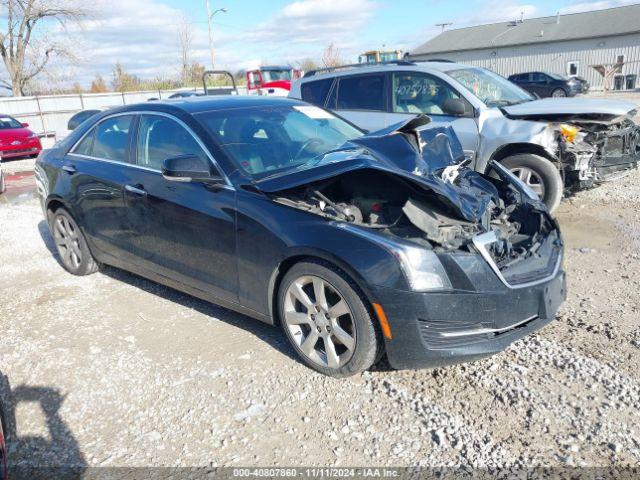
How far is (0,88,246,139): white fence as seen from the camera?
24.9 metres

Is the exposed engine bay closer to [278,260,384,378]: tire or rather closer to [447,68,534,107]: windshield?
[278,260,384,378]: tire

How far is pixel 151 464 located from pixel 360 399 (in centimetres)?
117

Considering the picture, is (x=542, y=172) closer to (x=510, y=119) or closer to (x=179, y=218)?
(x=510, y=119)

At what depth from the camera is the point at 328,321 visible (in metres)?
3.12

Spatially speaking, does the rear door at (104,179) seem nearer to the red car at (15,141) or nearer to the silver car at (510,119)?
the silver car at (510,119)

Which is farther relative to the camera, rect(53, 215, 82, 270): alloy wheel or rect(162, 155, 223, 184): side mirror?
rect(53, 215, 82, 270): alloy wheel

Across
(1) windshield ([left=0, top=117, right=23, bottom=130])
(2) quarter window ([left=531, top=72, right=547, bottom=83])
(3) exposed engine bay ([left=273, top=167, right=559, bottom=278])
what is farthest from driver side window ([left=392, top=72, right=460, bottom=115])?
(2) quarter window ([left=531, top=72, right=547, bottom=83])

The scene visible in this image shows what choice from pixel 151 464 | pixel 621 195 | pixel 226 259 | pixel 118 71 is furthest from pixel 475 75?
pixel 118 71

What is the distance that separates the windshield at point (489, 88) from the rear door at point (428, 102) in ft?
0.83

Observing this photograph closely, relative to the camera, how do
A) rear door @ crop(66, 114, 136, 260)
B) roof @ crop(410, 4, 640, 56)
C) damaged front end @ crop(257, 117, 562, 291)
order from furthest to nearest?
roof @ crop(410, 4, 640, 56) < rear door @ crop(66, 114, 136, 260) < damaged front end @ crop(257, 117, 562, 291)

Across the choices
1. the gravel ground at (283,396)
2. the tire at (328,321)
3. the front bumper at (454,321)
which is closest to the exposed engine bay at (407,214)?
the front bumper at (454,321)

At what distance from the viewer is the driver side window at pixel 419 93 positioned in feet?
21.5

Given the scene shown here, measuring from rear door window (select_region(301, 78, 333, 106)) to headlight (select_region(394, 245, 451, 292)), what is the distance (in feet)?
17.6

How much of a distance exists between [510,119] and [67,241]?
508cm
